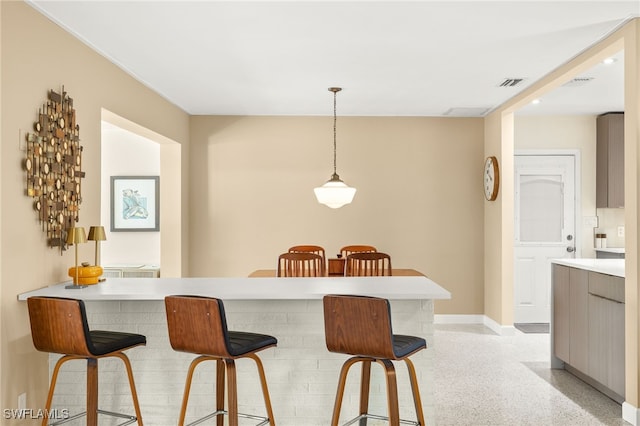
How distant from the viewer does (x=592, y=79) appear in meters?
4.86

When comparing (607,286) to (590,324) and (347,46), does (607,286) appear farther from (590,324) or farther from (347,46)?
(347,46)

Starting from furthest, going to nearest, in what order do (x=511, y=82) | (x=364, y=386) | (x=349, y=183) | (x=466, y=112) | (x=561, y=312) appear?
(x=349, y=183), (x=466, y=112), (x=511, y=82), (x=561, y=312), (x=364, y=386)

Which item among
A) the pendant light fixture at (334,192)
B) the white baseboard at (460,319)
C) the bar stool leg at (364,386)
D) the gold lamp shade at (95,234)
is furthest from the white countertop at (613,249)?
the gold lamp shade at (95,234)

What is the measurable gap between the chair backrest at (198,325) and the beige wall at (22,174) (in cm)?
93

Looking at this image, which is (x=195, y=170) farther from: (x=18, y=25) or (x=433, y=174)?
(x=18, y=25)

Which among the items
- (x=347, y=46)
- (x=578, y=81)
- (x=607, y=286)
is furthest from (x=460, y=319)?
(x=347, y=46)

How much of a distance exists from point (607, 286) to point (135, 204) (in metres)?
5.18

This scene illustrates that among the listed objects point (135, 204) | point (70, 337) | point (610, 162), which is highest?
point (610, 162)

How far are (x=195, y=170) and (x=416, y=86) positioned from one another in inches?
112

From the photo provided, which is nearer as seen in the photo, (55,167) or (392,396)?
(392,396)

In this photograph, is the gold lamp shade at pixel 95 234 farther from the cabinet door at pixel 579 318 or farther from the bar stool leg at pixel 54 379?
the cabinet door at pixel 579 318

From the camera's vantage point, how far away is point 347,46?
12.7 feet

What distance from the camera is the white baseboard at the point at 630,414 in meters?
3.30

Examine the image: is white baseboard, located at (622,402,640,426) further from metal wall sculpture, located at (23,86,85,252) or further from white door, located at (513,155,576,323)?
metal wall sculpture, located at (23,86,85,252)
